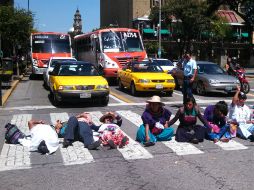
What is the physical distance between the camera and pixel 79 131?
8.23 m

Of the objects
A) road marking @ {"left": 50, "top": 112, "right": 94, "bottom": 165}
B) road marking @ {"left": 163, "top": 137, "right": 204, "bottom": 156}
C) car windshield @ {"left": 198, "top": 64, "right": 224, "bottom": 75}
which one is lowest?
road marking @ {"left": 163, "top": 137, "right": 204, "bottom": 156}

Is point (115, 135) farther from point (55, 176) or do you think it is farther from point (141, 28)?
point (141, 28)

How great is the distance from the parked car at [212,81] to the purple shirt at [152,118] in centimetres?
891

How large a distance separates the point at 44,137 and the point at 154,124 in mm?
2191

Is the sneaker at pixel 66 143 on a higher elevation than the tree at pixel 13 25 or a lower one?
lower

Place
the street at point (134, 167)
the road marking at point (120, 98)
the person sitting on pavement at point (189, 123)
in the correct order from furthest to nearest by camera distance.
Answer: the road marking at point (120, 98) → the person sitting on pavement at point (189, 123) → the street at point (134, 167)

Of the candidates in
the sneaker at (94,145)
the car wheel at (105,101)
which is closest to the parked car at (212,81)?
the car wheel at (105,101)

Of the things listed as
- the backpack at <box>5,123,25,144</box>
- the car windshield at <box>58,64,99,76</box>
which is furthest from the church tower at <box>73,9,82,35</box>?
the backpack at <box>5,123,25,144</box>

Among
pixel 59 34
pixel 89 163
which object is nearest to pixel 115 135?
pixel 89 163

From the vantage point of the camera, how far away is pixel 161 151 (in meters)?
7.71

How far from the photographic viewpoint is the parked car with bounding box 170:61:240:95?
56.1 feet

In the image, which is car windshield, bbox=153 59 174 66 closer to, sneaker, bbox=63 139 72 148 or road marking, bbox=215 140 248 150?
road marking, bbox=215 140 248 150

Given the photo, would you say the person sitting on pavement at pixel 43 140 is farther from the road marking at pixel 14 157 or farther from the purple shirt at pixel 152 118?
the purple shirt at pixel 152 118

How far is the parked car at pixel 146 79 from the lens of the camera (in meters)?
16.5
